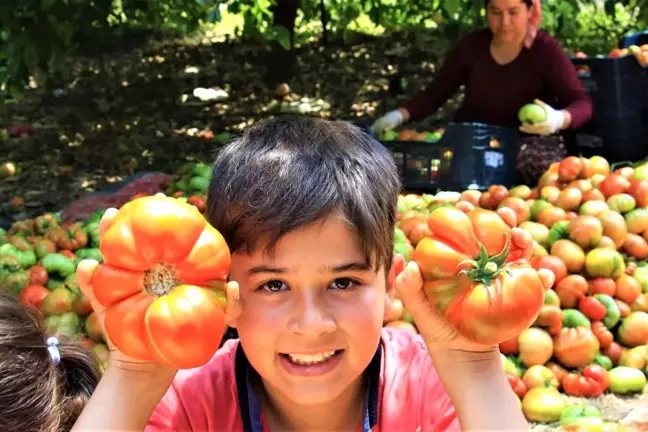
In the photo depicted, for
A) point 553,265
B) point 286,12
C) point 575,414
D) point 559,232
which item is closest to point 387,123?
point 559,232

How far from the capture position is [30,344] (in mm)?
1506

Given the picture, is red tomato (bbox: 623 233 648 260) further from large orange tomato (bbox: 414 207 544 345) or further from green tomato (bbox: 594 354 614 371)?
large orange tomato (bbox: 414 207 544 345)

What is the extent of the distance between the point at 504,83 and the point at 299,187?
323cm

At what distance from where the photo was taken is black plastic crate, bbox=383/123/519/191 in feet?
13.2

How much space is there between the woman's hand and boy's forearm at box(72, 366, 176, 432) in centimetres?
314

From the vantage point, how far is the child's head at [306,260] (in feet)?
4.20

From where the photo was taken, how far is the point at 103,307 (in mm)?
1229

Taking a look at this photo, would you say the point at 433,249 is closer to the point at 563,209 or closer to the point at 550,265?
the point at 550,265

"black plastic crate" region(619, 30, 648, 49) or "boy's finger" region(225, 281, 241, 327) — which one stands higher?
"black plastic crate" region(619, 30, 648, 49)

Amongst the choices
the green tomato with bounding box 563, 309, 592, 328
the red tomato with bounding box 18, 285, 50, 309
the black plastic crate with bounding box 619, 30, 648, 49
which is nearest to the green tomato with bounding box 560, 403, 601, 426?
the green tomato with bounding box 563, 309, 592, 328

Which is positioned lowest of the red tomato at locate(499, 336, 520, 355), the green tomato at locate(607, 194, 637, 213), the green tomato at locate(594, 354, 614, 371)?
the green tomato at locate(594, 354, 614, 371)

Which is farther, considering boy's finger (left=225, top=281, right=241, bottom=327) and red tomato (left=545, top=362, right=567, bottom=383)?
red tomato (left=545, top=362, right=567, bottom=383)

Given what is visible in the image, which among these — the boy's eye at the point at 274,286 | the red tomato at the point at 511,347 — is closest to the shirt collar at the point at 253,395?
the boy's eye at the point at 274,286

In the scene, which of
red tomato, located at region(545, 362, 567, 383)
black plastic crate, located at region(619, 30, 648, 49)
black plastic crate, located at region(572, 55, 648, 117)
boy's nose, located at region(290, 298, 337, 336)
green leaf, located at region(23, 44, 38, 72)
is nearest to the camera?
boy's nose, located at region(290, 298, 337, 336)
